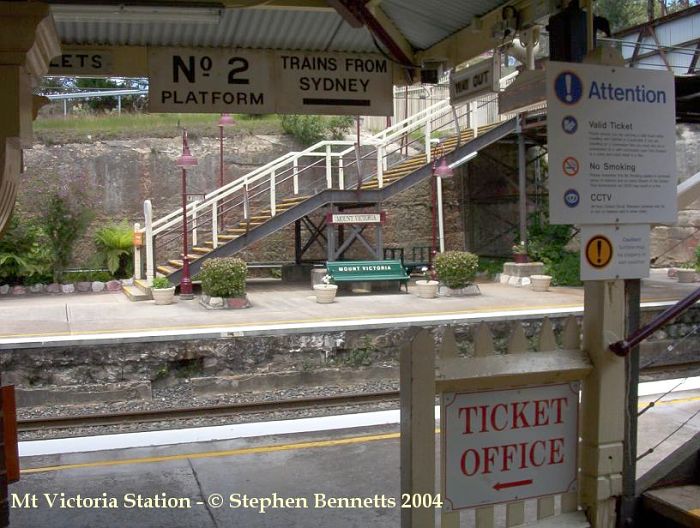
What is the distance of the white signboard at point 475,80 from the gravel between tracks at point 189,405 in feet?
13.6

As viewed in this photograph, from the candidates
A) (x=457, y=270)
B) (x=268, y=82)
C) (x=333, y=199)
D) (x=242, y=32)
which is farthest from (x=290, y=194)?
(x=242, y=32)

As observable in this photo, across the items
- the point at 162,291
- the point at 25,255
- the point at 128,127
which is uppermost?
the point at 128,127

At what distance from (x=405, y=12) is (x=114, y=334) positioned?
7321 millimetres

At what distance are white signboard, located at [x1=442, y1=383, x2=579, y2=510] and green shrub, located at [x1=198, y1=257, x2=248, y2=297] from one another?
1098 cm

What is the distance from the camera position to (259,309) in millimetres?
14031

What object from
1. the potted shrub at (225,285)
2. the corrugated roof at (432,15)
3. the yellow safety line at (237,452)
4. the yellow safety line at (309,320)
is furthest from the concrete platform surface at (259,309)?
the corrugated roof at (432,15)

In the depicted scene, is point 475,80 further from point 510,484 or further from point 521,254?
point 521,254

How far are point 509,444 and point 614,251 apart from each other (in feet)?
3.67

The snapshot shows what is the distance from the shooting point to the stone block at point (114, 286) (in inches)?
717

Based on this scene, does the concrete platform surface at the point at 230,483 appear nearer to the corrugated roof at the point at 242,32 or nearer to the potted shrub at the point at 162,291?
the corrugated roof at the point at 242,32

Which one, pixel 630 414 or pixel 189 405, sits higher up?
pixel 630 414

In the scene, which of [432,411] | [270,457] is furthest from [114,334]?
[432,411]

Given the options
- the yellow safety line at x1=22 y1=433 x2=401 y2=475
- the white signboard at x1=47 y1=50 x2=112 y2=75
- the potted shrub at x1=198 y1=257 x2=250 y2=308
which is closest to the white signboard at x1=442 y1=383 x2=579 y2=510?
the yellow safety line at x1=22 y1=433 x2=401 y2=475

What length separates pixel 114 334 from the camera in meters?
10.9
